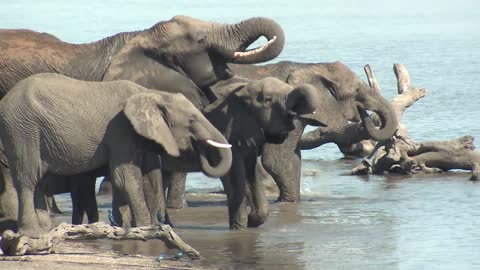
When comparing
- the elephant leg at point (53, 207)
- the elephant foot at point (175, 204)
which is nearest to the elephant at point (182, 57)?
the elephant leg at point (53, 207)

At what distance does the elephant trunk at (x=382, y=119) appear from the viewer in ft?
64.3

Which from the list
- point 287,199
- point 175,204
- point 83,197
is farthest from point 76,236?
point 287,199

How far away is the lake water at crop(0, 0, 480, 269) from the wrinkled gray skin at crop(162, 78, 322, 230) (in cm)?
28

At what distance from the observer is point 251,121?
17266 millimetres

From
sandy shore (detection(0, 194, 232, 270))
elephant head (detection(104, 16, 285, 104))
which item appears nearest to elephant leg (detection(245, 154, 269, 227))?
elephant head (detection(104, 16, 285, 104))

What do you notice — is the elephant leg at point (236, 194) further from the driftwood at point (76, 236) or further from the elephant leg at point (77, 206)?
the driftwood at point (76, 236)

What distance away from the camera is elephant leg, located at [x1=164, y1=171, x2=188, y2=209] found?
19.3 metres

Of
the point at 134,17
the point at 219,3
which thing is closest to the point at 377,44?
the point at 134,17

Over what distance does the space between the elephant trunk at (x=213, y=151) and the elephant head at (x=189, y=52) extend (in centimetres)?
233

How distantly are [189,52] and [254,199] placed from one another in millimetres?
1716

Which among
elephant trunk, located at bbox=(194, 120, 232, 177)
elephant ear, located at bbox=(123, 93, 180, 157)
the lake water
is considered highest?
elephant ear, located at bbox=(123, 93, 180, 157)

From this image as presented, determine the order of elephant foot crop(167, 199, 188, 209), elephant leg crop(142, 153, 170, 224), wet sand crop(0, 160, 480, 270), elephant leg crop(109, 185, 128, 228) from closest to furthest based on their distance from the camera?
wet sand crop(0, 160, 480, 270) < elephant leg crop(109, 185, 128, 228) < elephant leg crop(142, 153, 170, 224) < elephant foot crop(167, 199, 188, 209)

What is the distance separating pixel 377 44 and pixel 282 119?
96.6 feet

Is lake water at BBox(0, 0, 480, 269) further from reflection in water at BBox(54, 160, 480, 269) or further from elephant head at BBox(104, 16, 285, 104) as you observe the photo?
elephant head at BBox(104, 16, 285, 104)
